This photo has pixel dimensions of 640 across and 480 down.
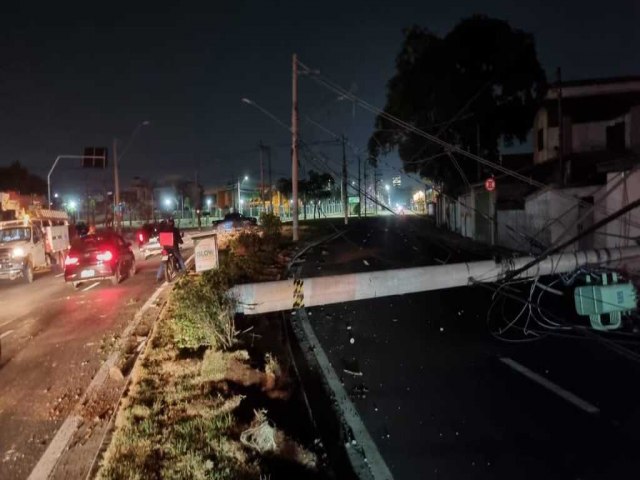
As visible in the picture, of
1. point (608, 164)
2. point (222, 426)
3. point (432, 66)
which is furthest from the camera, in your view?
point (432, 66)

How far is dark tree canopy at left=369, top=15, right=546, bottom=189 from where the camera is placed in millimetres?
35031

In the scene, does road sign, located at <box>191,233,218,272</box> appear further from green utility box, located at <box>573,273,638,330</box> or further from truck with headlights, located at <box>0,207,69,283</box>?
truck with headlights, located at <box>0,207,69,283</box>

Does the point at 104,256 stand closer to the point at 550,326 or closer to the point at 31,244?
the point at 31,244

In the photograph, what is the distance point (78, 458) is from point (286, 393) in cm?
238

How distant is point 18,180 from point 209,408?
68.4 m

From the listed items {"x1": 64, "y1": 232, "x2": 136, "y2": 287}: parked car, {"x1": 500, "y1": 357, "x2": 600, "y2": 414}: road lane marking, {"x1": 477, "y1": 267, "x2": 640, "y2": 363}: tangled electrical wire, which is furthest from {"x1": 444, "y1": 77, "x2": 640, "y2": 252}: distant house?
{"x1": 64, "y1": 232, "x2": 136, "y2": 287}: parked car

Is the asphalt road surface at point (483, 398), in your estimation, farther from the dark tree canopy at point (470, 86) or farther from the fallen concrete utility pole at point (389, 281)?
the dark tree canopy at point (470, 86)

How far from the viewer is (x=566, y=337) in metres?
9.65

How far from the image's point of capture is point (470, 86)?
35.7 meters

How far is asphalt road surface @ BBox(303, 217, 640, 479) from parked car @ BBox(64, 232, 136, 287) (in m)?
7.96

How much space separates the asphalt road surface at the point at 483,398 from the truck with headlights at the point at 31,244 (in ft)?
42.3

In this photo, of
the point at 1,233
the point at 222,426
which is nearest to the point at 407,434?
Result: the point at 222,426

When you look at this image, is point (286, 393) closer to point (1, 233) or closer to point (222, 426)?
point (222, 426)

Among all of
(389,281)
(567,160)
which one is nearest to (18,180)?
(567,160)
